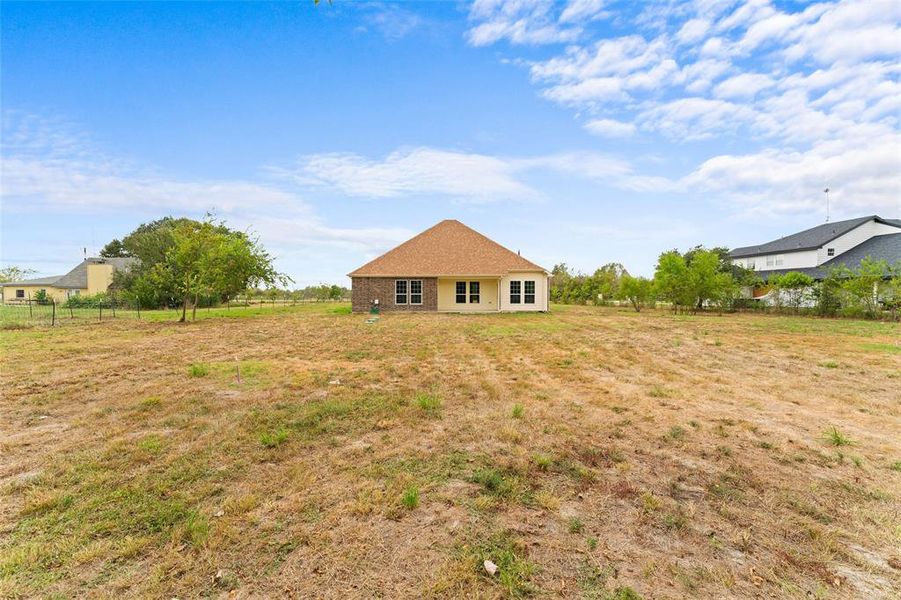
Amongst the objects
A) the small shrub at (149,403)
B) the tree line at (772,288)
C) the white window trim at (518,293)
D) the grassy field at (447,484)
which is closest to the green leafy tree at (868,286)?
the tree line at (772,288)

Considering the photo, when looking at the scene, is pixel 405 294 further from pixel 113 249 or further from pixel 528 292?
pixel 113 249

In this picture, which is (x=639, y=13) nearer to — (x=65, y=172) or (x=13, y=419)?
(x=13, y=419)

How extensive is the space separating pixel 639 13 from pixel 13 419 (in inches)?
605

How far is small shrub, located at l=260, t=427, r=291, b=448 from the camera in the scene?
3.78 meters

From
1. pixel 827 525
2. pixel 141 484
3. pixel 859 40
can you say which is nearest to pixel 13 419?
pixel 141 484

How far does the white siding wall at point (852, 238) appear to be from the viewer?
29156 millimetres

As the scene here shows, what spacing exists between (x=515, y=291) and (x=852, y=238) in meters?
28.5

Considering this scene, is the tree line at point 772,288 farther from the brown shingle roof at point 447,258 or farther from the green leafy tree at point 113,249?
the green leafy tree at point 113,249

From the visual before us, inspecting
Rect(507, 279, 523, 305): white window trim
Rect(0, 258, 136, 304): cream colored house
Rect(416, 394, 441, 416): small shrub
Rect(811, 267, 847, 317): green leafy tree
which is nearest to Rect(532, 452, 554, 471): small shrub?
Rect(416, 394, 441, 416): small shrub

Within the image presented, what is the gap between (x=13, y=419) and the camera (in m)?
4.56

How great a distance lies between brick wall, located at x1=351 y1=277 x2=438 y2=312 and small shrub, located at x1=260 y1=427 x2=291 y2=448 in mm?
19098

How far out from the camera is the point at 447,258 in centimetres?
2394

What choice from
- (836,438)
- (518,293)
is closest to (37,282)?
(518,293)

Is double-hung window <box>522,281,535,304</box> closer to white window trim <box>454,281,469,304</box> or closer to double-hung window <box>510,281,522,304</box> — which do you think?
double-hung window <box>510,281,522,304</box>
